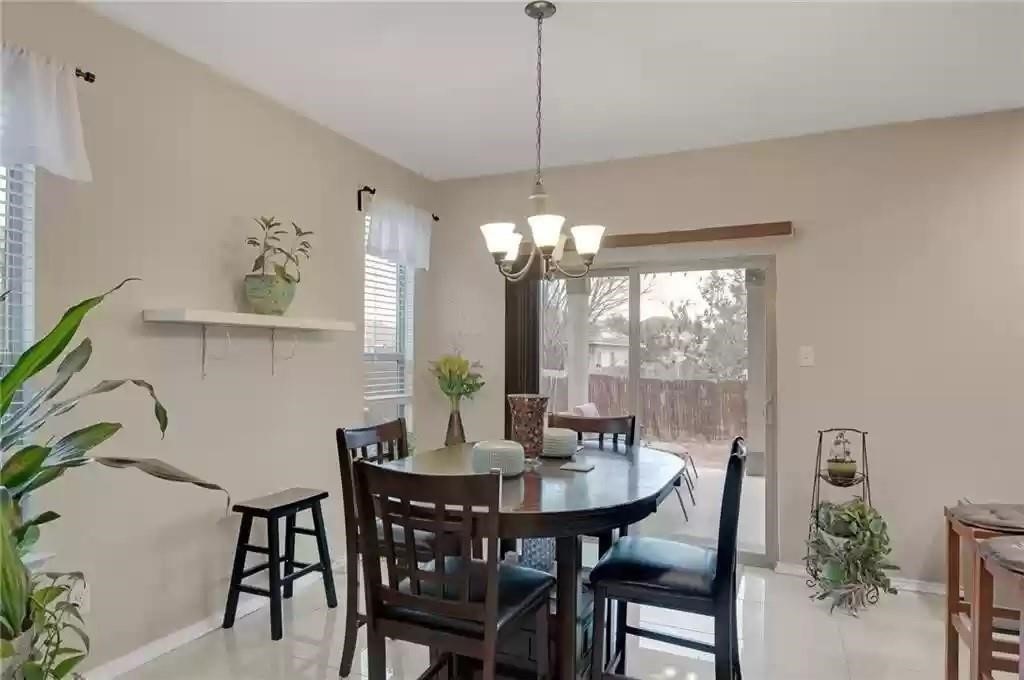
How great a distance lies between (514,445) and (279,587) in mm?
1312

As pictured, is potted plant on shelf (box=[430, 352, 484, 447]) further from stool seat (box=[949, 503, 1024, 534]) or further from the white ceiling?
stool seat (box=[949, 503, 1024, 534])

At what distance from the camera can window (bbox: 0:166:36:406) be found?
2.23 m

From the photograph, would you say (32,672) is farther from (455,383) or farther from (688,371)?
(688,371)

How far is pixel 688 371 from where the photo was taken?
405 cm

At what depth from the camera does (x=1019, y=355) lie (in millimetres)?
3297

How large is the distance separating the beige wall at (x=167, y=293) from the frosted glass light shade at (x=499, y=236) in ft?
4.38

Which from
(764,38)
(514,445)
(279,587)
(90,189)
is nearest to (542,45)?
(764,38)

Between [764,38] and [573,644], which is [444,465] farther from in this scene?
[764,38]

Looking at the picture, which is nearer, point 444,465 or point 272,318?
point 444,465

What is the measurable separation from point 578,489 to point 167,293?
1.93 m

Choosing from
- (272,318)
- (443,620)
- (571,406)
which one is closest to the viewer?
(443,620)

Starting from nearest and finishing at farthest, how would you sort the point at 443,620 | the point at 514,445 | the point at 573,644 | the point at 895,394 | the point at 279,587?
the point at 443,620
the point at 573,644
the point at 514,445
the point at 279,587
the point at 895,394

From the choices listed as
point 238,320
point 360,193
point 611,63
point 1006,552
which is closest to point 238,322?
point 238,320

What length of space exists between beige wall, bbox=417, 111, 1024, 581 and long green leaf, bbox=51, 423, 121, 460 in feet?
10.7
